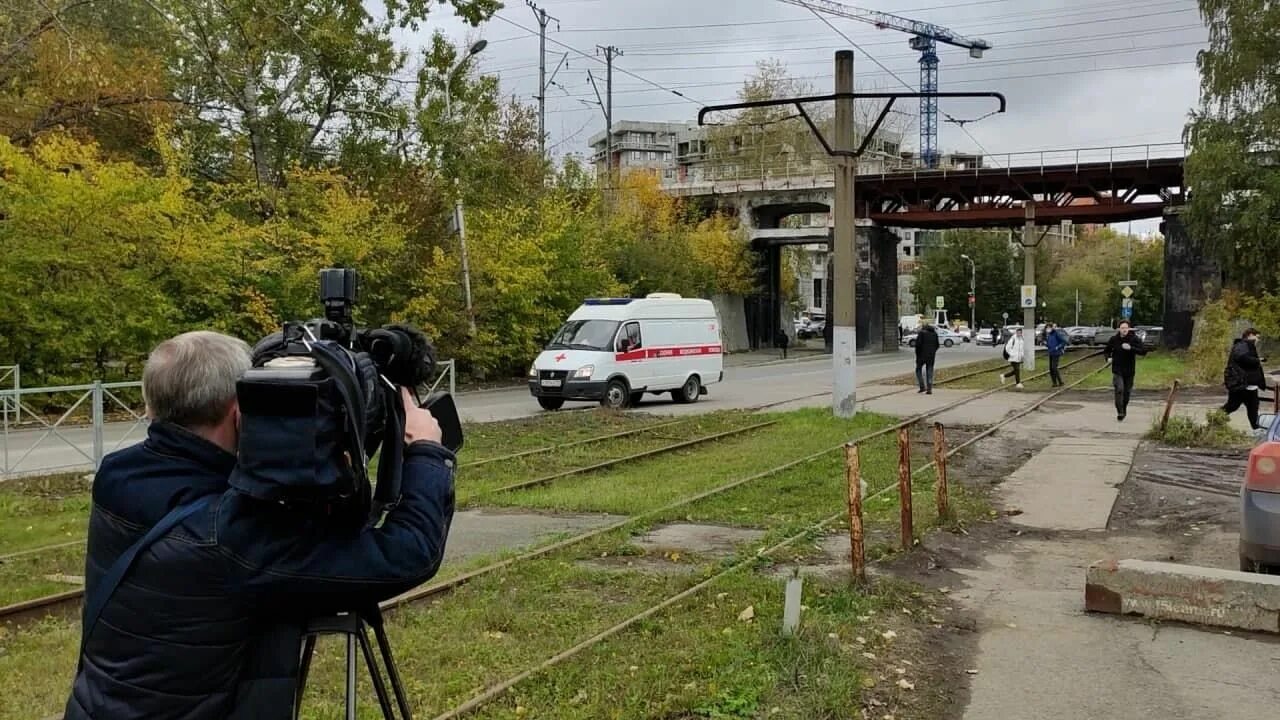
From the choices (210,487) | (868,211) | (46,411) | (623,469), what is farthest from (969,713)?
(868,211)

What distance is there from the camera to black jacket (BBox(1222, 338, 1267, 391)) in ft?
52.6

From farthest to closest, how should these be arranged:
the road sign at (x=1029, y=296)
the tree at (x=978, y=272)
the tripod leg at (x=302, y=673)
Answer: the tree at (x=978, y=272) < the road sign at (x=1029, y=296) < the tripod leg at (x=302, y=673)

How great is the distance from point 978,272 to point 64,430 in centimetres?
8569

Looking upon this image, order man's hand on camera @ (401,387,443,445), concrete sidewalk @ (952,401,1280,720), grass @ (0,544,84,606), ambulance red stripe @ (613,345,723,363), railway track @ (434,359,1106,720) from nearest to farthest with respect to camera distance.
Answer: man's hand on camera @ (401,387,443,445) → railway track @ (434,359,1106,720) → concrete sidewalk @ (952,401,1280,720) → grass @ (0,544,84,606) → ambulance red stripe @ (613,345,723,363)

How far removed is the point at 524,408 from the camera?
2248 centimetres

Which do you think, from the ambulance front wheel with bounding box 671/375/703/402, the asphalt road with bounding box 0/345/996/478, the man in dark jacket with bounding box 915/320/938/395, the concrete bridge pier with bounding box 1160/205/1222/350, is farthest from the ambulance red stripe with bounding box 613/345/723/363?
the concrete bridge pier with bounding box 1160/205/1222/350

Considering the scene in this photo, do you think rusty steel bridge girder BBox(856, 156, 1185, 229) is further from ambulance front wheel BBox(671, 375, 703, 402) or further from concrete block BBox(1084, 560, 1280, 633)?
concrete block BBox(1084, 560, 1280, 633)

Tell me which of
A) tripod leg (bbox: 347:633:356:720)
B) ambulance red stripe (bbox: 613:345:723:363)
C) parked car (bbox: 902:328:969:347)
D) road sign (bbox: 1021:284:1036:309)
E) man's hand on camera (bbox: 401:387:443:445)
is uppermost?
road sign (bbox: 1021:284:1036:309)

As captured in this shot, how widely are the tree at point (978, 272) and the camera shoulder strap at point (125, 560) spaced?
93.3 m

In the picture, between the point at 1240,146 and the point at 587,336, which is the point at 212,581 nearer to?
the point at 587,336

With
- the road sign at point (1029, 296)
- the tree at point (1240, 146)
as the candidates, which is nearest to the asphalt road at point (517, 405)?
the road sign at point (1029, 296)

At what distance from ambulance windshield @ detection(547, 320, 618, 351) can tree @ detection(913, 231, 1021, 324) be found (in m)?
74.3

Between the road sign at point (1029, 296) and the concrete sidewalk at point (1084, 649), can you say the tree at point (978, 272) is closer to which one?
the road sign at point (1029, 296)

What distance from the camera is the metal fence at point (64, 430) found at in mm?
12867
